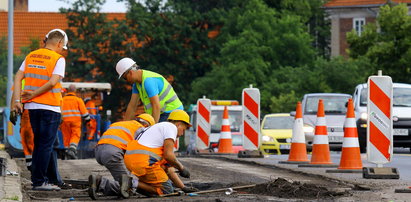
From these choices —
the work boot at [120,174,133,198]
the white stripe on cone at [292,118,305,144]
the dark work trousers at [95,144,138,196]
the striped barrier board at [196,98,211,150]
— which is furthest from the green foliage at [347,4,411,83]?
the work boot at [120,174,133,198]

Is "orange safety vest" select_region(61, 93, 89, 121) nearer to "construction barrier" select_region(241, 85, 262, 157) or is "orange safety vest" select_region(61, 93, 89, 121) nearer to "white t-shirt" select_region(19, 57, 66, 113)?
"construction barrier" select_region(241, 85, 262, 157)

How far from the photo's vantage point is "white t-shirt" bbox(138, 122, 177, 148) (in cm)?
1184

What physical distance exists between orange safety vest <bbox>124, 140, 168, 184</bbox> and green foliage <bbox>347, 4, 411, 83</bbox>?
1556 inches

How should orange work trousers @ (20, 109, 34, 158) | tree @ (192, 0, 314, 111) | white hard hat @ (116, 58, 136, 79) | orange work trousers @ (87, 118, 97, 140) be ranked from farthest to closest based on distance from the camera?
1. tree @ (192, 0, 314, 111)
2. orange work trousers @ (87, 118, 97, 140)
3. orange work trousers @ (20, 109, 34, 158)
4. white hard hat @ (116, 58, 136, 79)

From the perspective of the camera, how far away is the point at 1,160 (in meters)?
14.2

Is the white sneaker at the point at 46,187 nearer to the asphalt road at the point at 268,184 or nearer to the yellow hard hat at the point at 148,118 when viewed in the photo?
the asphalt road at the point at 268,184

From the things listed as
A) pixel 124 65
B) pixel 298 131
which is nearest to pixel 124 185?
pixel 124 65

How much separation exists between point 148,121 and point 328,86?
141 feet

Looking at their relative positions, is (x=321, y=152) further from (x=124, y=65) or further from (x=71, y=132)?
(x=71, y=132)

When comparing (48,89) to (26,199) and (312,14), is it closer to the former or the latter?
(26,199)

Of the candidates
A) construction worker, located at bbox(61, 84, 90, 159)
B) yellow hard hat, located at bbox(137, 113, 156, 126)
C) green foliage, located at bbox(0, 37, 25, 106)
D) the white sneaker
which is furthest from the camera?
green foliage, located at bbox(0, 37, 25, 106)

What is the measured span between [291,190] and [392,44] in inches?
1567

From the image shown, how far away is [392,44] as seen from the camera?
5100 cm

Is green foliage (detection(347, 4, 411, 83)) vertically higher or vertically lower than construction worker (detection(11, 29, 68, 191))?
higher
